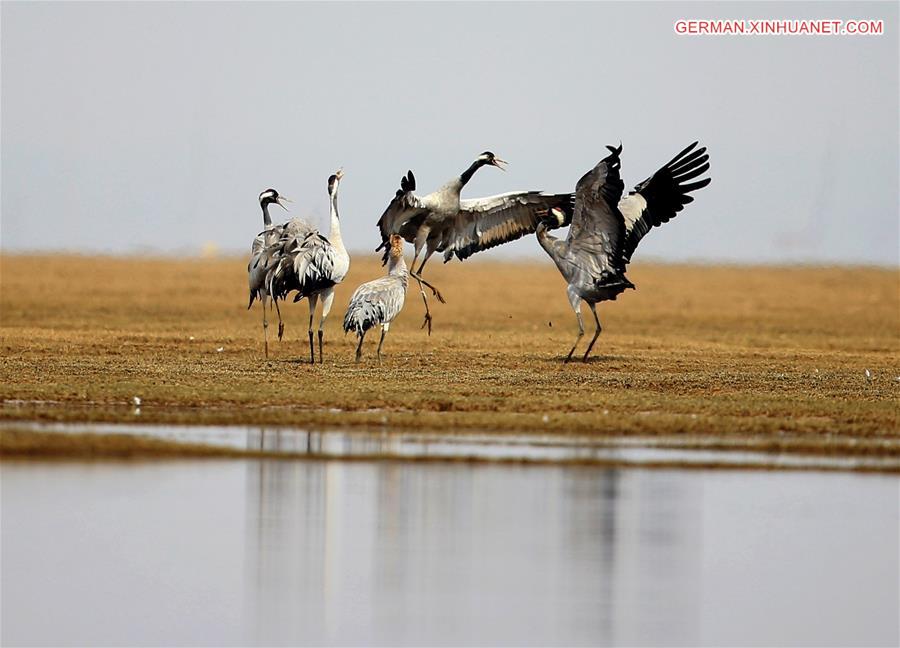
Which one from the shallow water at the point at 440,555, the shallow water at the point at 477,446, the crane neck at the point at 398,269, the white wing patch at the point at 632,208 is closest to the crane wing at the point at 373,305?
the crane neck at the point at 398,269

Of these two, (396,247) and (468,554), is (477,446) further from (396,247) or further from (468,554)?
(396,247)

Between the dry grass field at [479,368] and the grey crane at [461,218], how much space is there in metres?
1.55

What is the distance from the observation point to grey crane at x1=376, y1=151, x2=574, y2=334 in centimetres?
2058

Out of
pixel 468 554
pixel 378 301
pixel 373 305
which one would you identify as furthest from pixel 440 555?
pixel 378 301

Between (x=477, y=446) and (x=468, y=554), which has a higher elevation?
(x=477, y=446)

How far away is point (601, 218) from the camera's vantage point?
19641mm

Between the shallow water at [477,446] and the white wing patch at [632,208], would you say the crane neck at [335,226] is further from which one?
the shallow water at [477,446]

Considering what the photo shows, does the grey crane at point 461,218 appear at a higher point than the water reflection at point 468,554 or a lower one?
higher

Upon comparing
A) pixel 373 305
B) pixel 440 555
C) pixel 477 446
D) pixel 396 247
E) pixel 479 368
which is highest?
pixel 396 247

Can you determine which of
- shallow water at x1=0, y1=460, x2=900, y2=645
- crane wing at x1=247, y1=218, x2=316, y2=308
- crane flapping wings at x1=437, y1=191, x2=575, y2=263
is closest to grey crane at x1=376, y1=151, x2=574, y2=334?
crane flapping wings at x1=437, y1=191, x2=575, y2=263

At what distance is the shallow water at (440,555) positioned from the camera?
751 cm

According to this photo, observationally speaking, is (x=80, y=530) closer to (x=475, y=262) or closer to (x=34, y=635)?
(x=34, y=635)

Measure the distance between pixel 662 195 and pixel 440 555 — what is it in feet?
42.3

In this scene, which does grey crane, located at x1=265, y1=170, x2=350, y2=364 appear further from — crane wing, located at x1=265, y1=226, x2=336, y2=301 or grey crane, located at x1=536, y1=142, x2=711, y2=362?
grey crane, located at x1=536, y1=142, x2=711, y2=362
